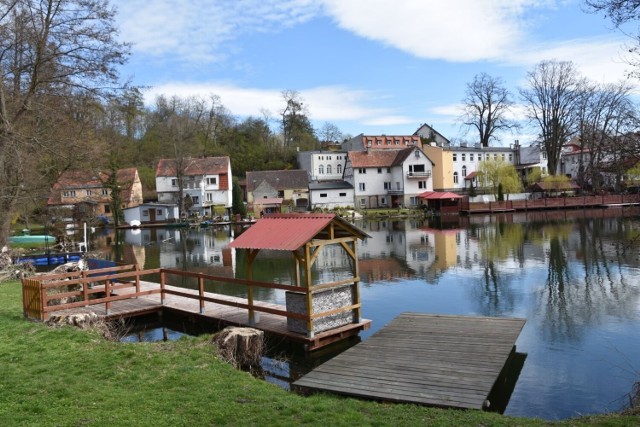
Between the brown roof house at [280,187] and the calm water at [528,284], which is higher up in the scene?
the brown roof house at [280,187]

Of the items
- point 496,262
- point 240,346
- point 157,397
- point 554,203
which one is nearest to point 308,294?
point 240,346

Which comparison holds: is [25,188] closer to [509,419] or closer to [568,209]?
[509,419]

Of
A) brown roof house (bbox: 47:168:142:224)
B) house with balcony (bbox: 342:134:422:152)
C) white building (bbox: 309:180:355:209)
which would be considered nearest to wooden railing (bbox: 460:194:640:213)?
white building (bbox: 309:180:355:209)

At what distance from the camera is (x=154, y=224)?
223 feet

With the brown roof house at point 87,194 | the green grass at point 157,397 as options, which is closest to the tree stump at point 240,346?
the green grass at point 157,397

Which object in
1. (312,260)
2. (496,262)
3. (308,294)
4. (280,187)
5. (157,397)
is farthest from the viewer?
(280,187)

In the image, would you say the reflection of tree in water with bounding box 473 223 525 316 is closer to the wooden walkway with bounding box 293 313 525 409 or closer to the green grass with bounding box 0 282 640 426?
the wooden walkway with bounding box 293 313 525 409

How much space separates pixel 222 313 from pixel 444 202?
192 feet

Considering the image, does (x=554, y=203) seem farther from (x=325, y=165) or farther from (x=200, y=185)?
(x=200, y=185)

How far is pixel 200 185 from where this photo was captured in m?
75.0

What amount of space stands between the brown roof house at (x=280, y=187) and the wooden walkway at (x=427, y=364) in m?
61.9

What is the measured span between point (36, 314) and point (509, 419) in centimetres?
1290

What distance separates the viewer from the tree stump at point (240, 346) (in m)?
12.0

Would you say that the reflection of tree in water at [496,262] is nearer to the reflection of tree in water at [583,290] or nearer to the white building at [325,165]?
the reflection of tree in water at [583,290]
